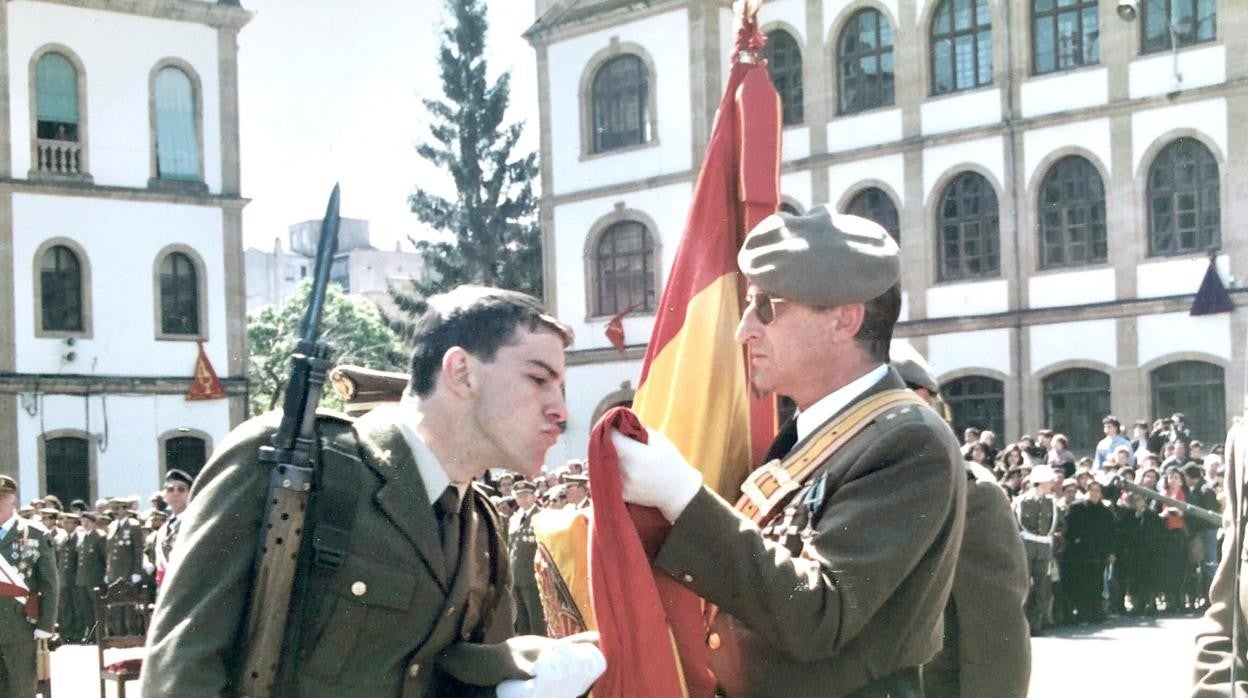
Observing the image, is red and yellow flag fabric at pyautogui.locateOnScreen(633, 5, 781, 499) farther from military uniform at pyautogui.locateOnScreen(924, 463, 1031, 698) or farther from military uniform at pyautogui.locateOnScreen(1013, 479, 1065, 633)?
military uniform at pyautogui.locateOnScreen(1013, 479, 1065, 633)

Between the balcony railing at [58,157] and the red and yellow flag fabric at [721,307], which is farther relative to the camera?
the balcony railing at [58,157]

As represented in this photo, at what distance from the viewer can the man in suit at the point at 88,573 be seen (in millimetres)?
21141

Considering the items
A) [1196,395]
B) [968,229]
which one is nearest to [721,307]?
[1196,395]

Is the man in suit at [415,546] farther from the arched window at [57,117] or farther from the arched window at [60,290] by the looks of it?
Result: the arched window at [57,117]

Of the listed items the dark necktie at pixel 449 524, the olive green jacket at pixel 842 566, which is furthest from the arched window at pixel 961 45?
the dark necktie at pixel 449 524

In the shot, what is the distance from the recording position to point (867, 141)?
29906 mm

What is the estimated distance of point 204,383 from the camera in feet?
105

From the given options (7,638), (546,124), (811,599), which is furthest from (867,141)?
(811,599)

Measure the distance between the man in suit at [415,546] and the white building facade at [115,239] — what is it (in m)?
29.3

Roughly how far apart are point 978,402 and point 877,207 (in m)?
4.21

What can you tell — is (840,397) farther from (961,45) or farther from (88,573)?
(961,45)

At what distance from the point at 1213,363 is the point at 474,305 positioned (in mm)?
24291

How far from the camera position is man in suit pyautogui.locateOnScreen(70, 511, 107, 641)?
2114cm

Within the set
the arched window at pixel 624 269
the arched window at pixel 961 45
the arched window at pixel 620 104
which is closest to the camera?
the arched window at pixel 961 45
